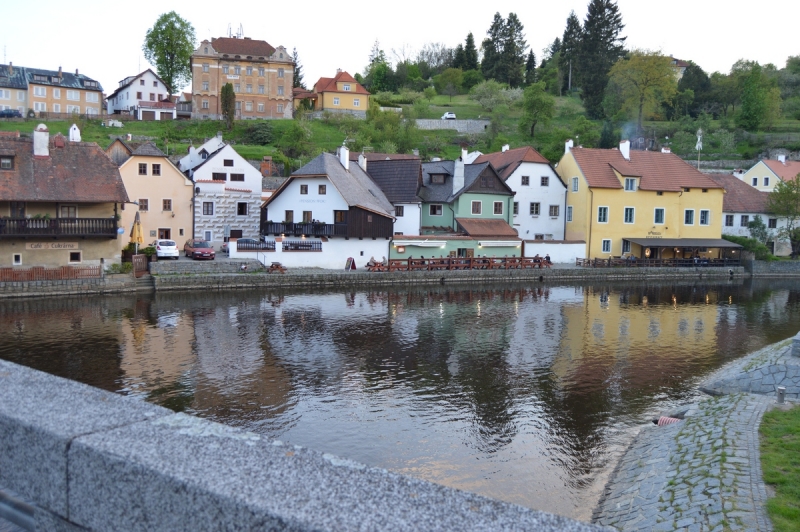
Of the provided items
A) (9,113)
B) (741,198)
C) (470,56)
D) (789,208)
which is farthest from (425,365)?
(470,56)

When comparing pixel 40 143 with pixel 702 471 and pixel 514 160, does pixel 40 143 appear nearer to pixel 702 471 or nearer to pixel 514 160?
pixel 514 160

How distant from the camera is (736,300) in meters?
41.1

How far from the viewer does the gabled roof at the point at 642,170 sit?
2206 inches

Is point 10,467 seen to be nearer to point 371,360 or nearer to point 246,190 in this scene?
point 371,360

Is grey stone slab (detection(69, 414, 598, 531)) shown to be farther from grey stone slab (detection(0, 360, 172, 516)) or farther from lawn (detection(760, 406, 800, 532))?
lawn (detection(760, 406, 800, 532))

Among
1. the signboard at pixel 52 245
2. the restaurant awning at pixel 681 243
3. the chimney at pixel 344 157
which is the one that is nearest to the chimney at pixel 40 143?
the signboard at pixel 52 245

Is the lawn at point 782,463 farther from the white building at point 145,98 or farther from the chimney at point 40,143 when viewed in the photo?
the white building at point 145,98

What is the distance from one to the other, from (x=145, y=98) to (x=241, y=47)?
15110 mm

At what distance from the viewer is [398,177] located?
54312mm

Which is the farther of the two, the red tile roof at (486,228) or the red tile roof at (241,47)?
the red tile roof at (241,47)

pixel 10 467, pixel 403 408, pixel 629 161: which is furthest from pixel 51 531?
pixel 629 161

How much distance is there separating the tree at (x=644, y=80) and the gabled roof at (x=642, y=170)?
3182 centimetres

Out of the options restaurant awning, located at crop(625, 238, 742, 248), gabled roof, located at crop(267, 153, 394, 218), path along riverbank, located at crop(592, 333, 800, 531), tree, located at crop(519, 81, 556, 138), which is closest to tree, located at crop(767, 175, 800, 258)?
restaurant awning, located at crop(625, 238, 742, 248)

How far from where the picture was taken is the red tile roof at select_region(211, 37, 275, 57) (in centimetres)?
8100
